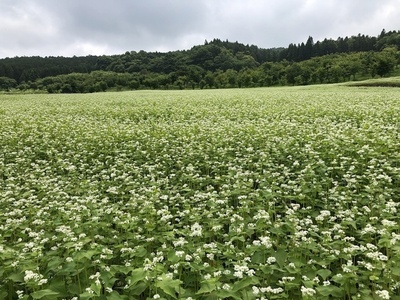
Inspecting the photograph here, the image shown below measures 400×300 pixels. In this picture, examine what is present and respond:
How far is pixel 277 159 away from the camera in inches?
399

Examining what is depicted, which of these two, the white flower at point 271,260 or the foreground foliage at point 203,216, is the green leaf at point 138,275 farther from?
the white flower at point 271,260

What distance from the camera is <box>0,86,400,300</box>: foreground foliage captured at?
14.3 ft

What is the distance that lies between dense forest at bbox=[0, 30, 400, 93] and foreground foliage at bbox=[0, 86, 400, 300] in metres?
74.1

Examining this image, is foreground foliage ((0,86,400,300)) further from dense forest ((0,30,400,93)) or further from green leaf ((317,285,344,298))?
dense forest ((0,30,400,93))

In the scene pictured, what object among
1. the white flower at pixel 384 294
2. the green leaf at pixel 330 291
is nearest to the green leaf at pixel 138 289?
the green leaf at pixel 330 291

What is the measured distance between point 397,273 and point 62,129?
1517cm

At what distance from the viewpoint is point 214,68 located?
133375 millimetres

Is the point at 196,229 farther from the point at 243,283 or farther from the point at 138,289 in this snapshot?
the point at 243,283

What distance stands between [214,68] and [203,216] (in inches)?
5182

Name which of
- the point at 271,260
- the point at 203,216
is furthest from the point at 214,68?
the point at 271,260

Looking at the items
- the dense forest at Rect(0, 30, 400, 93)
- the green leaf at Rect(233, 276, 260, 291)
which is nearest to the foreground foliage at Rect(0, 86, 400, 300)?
the green leaf at Rect(233, 276, 260, 291)

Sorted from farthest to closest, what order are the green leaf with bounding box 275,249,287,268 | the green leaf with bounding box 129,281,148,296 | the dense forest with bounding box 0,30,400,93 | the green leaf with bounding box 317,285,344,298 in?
the dense forest with bounding box 0,30,400,93 → the green leaf with bounding box 275,249,287,268 → the green leaf with bounding box 129,281,148,296 → the green leaf with bounding box 317,285,344,298

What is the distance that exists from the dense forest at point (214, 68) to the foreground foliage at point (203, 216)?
2915 inches

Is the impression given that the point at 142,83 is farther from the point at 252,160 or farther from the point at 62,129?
the point at 252,160
